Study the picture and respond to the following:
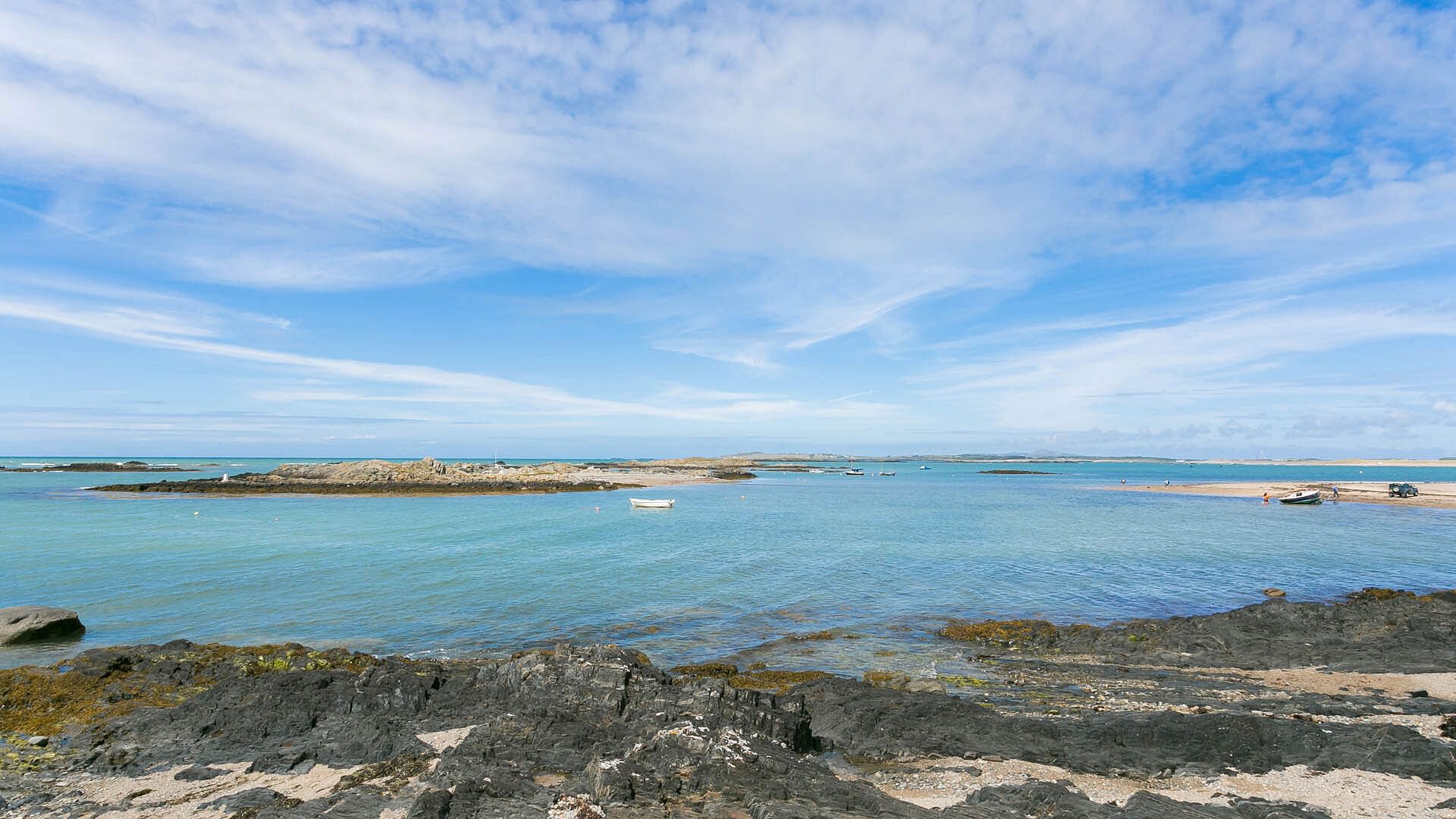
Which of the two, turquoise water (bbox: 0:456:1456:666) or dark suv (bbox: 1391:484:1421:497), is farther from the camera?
dark suv (bbox: 1391:484:1421:497)

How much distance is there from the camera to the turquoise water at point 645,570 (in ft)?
61.0

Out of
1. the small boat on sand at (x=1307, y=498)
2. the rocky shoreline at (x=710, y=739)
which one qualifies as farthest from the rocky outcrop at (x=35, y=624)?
the small boat on sand at (x=1307, y=498)

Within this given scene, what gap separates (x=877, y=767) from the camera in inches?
372

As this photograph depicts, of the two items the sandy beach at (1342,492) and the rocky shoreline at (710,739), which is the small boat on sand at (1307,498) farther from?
the rocky shoreline at (710,739)

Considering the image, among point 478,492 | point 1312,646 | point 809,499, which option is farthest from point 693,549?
point 478,492

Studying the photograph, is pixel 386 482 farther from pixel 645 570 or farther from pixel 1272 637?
pixel 1272 637

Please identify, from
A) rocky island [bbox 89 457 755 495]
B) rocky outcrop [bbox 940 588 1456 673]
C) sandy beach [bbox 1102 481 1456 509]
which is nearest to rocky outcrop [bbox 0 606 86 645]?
rocky outcrop [bbox 940 588 1456 673]

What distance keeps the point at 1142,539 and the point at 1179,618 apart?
22540 millimetres

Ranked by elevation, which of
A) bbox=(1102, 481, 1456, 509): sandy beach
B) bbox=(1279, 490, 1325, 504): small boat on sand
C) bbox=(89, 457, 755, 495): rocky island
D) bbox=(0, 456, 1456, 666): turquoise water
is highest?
bbox=(89, 457, 755, 495): rocky island

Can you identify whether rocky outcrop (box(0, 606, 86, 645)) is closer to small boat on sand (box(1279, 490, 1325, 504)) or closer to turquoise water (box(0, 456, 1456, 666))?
turquoise water (box(0, 456, 1456, 666))

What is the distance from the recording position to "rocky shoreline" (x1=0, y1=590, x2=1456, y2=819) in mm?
7902

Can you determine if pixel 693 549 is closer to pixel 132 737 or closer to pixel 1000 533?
pixel 1000 533

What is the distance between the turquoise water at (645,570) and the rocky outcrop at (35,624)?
546 millimetres

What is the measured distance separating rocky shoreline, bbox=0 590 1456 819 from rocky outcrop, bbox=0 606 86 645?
3.53m
